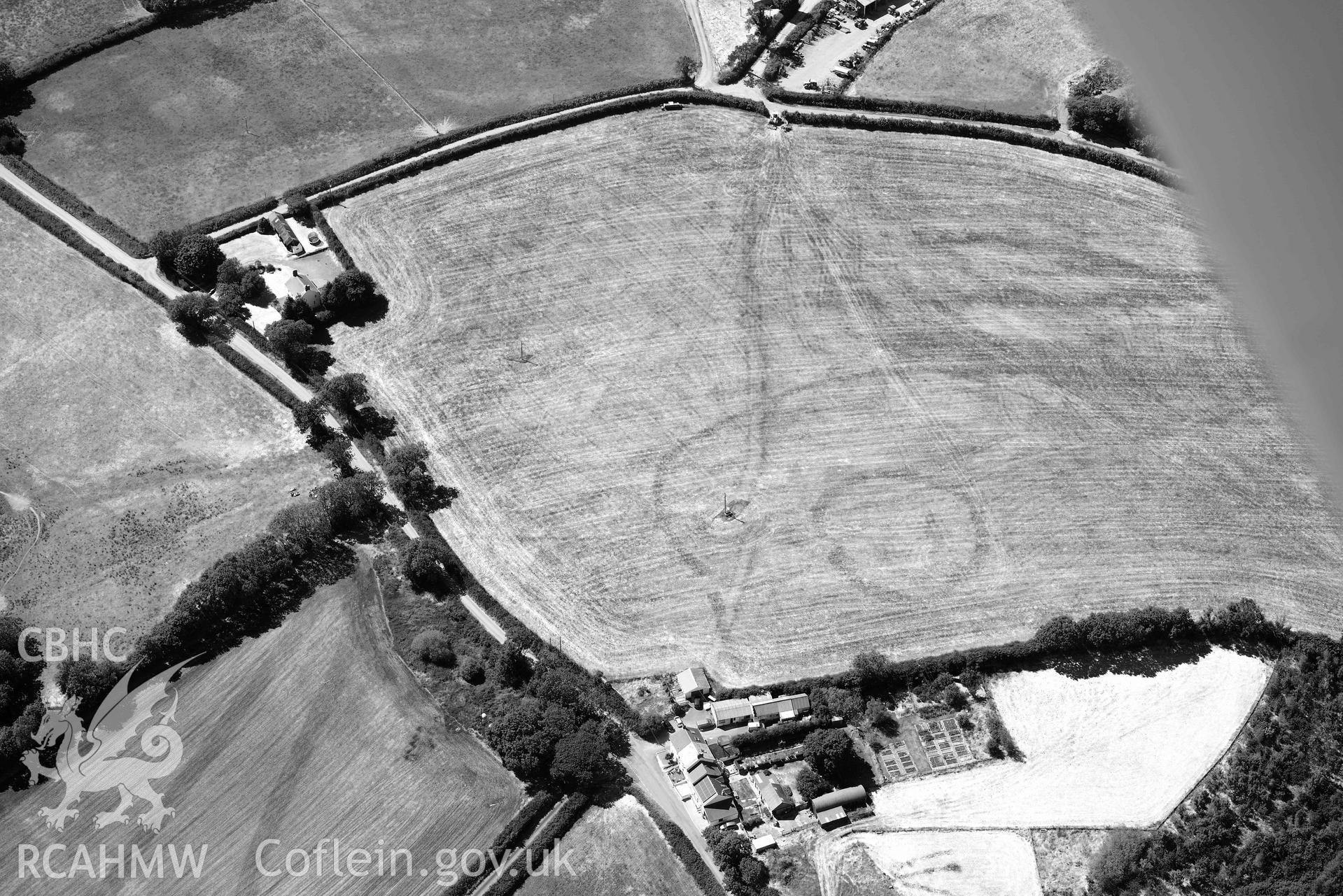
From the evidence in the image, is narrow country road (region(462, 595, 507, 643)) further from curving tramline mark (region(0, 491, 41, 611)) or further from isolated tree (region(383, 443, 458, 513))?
curving tramline mark (region(0, 491, 41, 611))

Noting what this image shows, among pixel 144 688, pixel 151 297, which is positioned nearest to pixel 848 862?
pixel 144 688

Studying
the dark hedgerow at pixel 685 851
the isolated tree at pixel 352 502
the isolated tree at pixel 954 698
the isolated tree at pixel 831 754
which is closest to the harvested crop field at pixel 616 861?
the dark hedgerow at pixel 685 851

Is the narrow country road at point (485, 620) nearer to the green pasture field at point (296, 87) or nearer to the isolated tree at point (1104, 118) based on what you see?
the green pasture field at point (296, 87)

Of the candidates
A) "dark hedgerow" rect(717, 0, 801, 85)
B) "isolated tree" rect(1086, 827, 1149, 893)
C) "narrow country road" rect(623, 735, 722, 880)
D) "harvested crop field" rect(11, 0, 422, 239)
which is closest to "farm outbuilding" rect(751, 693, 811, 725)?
"narrow country road" rect(623, 735, 722, 880)

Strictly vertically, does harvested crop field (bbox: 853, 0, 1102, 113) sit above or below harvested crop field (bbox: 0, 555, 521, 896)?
above

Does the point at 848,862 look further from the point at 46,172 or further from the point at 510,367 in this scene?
the point at 46,172
